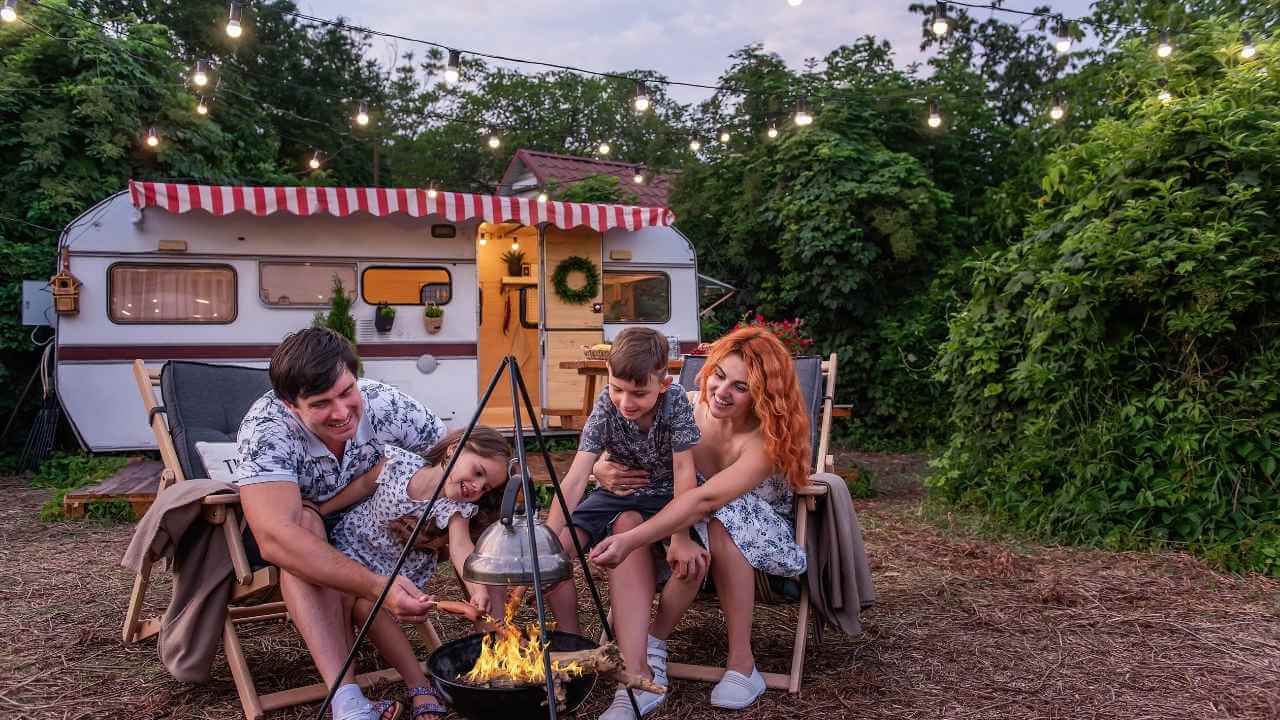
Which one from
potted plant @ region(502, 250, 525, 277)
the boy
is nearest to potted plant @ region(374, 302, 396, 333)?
potted plant @ region(502, 250, 525, 277)

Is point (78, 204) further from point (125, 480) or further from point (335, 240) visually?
point (125, 480)

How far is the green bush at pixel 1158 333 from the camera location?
435 cm

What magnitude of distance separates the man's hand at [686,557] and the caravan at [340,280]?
14.8 ft

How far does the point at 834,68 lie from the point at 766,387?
29.0ft

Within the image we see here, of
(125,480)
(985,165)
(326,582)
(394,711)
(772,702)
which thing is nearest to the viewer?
(326,582)

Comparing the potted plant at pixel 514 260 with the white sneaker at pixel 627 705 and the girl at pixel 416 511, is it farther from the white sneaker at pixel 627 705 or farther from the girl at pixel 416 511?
the white sneaker at pixel 627 705

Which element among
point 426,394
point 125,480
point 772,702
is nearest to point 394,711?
point 772,702

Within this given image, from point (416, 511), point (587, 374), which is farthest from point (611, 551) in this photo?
point (587, 374)

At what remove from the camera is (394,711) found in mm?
2508

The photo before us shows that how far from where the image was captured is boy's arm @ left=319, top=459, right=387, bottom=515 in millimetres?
2586

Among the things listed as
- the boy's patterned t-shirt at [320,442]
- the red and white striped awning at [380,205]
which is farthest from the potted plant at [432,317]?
the boy's patterned t-shirt at [320,442]

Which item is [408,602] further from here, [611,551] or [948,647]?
[948,647]

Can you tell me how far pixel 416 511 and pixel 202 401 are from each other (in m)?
1.47

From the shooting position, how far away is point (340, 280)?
7660mm
